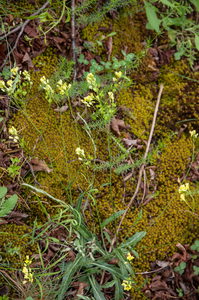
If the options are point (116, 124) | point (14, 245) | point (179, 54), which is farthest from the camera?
point (179, 54)

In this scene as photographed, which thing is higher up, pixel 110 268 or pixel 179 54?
pixel 179 54

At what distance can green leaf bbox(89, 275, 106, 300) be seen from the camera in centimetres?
196

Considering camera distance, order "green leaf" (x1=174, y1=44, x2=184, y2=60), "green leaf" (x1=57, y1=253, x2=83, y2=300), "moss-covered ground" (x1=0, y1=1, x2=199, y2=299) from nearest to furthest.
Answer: "green leaf" (x1=57, y1=253, x2=83, y2=300)
"moss-covered ground" (x1=0, y1=1, x2=199, y2=299)
"green leaf" (x1=174, y1=44, x2=184, y2=60)

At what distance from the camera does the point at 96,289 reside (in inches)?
78.4

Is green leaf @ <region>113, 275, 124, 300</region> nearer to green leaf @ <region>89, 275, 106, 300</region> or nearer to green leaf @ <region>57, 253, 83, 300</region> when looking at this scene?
green leaf @ <region>89, 275, 106, 300</region>

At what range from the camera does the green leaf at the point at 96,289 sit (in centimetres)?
196

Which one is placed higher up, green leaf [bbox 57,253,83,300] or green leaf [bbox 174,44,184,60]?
green leaf [bbox 174,44,184,60]

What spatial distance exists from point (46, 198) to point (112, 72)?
1.54 metres

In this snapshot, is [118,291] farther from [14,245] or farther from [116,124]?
[116,124]

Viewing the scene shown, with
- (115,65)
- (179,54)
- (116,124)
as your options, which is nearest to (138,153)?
(116,124)

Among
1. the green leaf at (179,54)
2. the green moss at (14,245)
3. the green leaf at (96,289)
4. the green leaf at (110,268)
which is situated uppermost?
the green leaf at (179,54)

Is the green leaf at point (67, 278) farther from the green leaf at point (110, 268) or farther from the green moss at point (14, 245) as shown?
the green moss at point (14, 245)

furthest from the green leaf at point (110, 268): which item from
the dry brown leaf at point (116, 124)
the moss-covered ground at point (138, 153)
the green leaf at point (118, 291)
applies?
the dry brown leaf at point (116, 124)

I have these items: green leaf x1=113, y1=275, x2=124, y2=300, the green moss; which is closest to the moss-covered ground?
the green moss
